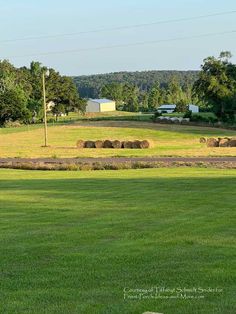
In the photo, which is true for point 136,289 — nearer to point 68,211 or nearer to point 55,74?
point 68,211

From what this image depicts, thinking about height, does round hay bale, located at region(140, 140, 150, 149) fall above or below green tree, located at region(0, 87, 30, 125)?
below

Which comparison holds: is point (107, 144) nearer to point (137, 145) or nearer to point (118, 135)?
point (137, 145)

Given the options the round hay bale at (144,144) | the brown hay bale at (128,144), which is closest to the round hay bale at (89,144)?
the brown hay bale at (128,144)

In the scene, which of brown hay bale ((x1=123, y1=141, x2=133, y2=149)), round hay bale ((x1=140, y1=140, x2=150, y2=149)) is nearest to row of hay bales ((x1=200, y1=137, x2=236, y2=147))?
round hay bale ((x1=140, y1=140, x2=150, y2=149))

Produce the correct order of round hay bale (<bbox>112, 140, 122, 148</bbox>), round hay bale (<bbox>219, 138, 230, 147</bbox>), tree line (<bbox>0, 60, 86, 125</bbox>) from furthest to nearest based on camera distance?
tree line (<bbox>0, 60, 86, 125</bbox>) → round hay bale (<bbox>112, 140, 122, 148</bbox>) → round hay bale (<bbox>219, 138, 230, 147</bbox>)

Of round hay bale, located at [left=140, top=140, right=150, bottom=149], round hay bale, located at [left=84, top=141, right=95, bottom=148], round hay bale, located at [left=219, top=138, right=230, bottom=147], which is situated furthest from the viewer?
round hay bale, located at [left=84, top=141, right=95, bottom=148]

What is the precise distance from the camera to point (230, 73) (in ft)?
382

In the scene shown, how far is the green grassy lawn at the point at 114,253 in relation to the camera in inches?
290

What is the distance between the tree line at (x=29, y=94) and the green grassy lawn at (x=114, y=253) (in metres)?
106

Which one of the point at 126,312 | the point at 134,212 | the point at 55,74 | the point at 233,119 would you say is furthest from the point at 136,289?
the point at 55,74

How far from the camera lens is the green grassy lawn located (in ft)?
24.2

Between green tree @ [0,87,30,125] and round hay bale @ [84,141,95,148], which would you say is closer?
round hay bale @ [84,141,95,148]

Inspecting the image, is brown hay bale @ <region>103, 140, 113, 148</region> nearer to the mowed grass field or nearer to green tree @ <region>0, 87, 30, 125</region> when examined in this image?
the mowed grass field

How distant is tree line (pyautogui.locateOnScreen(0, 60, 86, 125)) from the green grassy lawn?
106321mm
